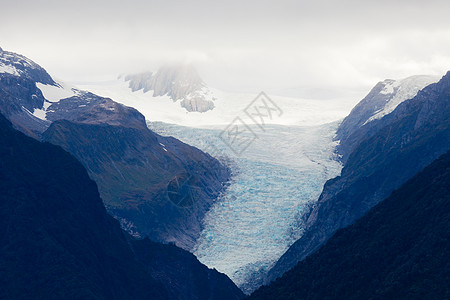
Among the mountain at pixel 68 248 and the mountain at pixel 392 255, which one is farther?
the mountain at pixel 68 248

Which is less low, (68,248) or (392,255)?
(392,255)

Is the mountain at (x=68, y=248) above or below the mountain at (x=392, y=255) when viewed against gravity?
below

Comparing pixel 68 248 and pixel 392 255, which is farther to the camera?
pixel 68 248

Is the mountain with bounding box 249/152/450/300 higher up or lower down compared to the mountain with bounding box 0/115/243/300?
higher up

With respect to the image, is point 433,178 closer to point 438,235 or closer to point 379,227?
point 379,227

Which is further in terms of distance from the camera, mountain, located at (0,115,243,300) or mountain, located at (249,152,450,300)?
mountain, located at (0,115,243,300)
